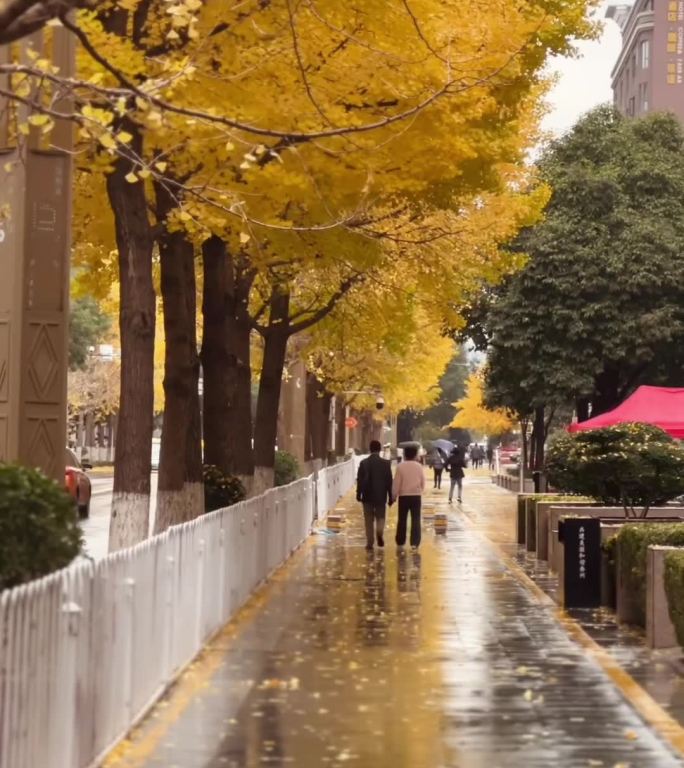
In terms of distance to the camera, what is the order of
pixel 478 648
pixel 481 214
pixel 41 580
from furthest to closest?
1. pixel 481 214
2. pixel 478 648
3. pixel 41 580

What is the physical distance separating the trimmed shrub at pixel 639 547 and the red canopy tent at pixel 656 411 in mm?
15074

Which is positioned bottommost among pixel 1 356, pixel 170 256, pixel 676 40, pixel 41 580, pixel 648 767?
pixel 648 767

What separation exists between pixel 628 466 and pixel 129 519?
8967 millimetres

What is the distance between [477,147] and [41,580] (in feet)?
46.1

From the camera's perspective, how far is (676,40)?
132875 mm

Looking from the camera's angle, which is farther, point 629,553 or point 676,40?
point 676,40

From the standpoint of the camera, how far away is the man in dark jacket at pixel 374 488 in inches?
1227

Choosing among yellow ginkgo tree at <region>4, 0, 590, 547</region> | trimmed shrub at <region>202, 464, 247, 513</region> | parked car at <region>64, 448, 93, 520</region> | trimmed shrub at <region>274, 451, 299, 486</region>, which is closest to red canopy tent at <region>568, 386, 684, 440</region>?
trimmed shrub at <region>274, 451, 299, 486</region>

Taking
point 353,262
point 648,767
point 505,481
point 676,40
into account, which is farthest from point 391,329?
point 676,40

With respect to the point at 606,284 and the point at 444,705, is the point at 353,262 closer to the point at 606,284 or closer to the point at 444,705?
the point at 444,705

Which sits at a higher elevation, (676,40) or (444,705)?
(676,40)

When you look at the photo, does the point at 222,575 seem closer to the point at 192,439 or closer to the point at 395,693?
the point at 192,439

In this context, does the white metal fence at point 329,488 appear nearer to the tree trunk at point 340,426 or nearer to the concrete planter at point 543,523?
the concrete planter at point 543,523

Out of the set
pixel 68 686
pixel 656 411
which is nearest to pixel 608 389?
pixel 656 411
